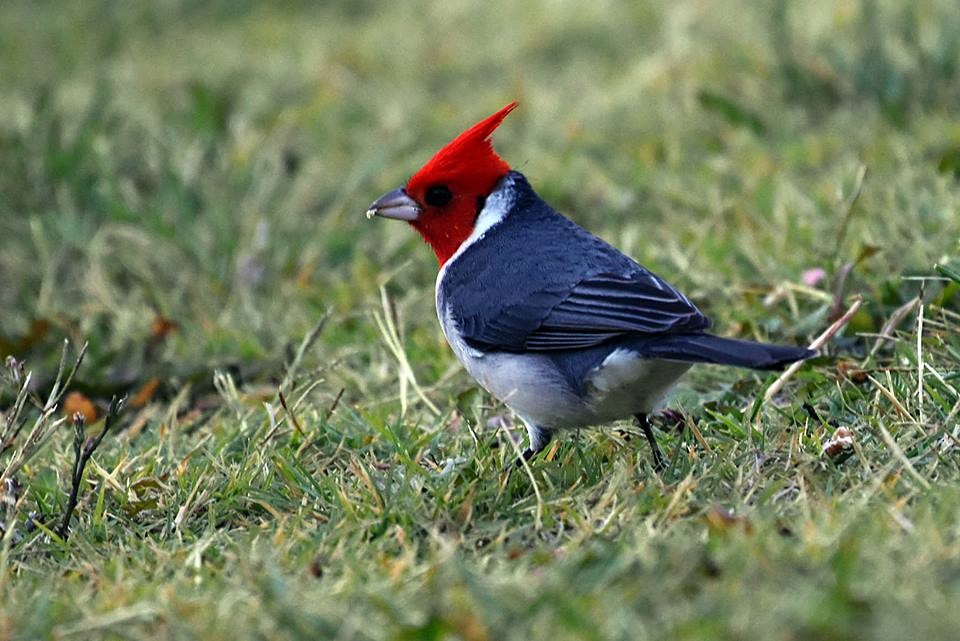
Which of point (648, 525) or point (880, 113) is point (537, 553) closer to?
point (648, 525)

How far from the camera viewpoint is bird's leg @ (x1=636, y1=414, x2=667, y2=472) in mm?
3291

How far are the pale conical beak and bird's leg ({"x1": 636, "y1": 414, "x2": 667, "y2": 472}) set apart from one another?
0.99 m

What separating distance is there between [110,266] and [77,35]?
3.81 meters

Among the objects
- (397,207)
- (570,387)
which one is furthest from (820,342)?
(397,207)

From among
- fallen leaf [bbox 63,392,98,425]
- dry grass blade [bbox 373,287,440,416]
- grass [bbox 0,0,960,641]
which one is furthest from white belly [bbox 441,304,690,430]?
fallen leaf [bbox 63,392,98,425]

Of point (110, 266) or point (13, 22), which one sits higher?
point (13, 22)

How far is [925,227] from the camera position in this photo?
444 centimetres

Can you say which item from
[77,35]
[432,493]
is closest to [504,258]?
[432,493]

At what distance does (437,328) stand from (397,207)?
777 mm

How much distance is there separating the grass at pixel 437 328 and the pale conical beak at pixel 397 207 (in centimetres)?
35

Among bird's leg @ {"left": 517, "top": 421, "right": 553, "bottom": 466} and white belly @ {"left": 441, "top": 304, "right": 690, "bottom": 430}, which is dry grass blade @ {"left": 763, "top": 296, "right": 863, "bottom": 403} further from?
bird's leg @ {"left": 517, "top": 421, "right": 553, "bottom": 466}

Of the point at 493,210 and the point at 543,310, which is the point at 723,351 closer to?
the point at 543,310

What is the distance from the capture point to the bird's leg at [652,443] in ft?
10.8

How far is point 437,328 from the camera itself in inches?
187
